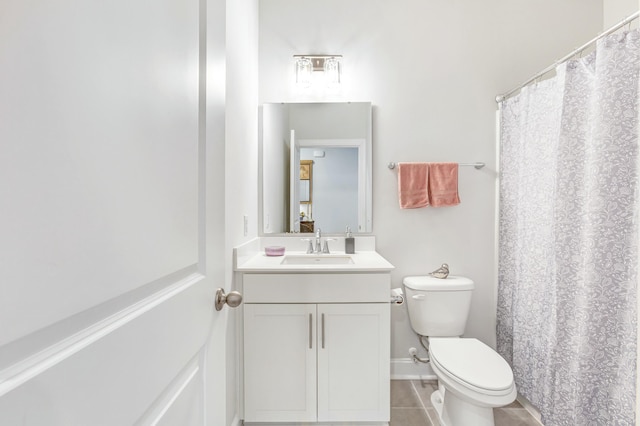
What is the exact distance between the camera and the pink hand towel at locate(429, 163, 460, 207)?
202cm

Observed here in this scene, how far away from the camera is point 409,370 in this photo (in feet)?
6.75

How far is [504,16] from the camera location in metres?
2.08

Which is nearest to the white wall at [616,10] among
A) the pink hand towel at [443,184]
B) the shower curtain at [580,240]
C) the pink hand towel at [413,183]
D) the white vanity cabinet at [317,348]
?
the shower curtain at [580,240]

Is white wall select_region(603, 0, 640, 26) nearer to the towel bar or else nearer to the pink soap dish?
the towel bar

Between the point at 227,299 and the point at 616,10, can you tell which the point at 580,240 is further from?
the point at 616,10

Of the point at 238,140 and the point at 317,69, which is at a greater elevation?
the point at 317,69

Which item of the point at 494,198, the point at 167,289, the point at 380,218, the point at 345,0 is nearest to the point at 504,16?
the point at 345,0

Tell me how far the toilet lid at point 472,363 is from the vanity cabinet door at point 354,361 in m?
0.28

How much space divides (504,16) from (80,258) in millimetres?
2682

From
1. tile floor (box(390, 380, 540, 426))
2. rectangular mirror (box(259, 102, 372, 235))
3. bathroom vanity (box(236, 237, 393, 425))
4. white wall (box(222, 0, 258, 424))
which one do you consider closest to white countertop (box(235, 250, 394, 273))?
bathroom vanity (box(236, 237, 393, 425))

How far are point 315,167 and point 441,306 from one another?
119cm

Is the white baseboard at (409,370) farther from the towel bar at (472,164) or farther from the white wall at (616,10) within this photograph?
the white wall at (616,10)

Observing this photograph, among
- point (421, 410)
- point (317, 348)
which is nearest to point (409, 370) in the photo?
point (421, 410)

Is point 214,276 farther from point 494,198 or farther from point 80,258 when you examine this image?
point 494,198
